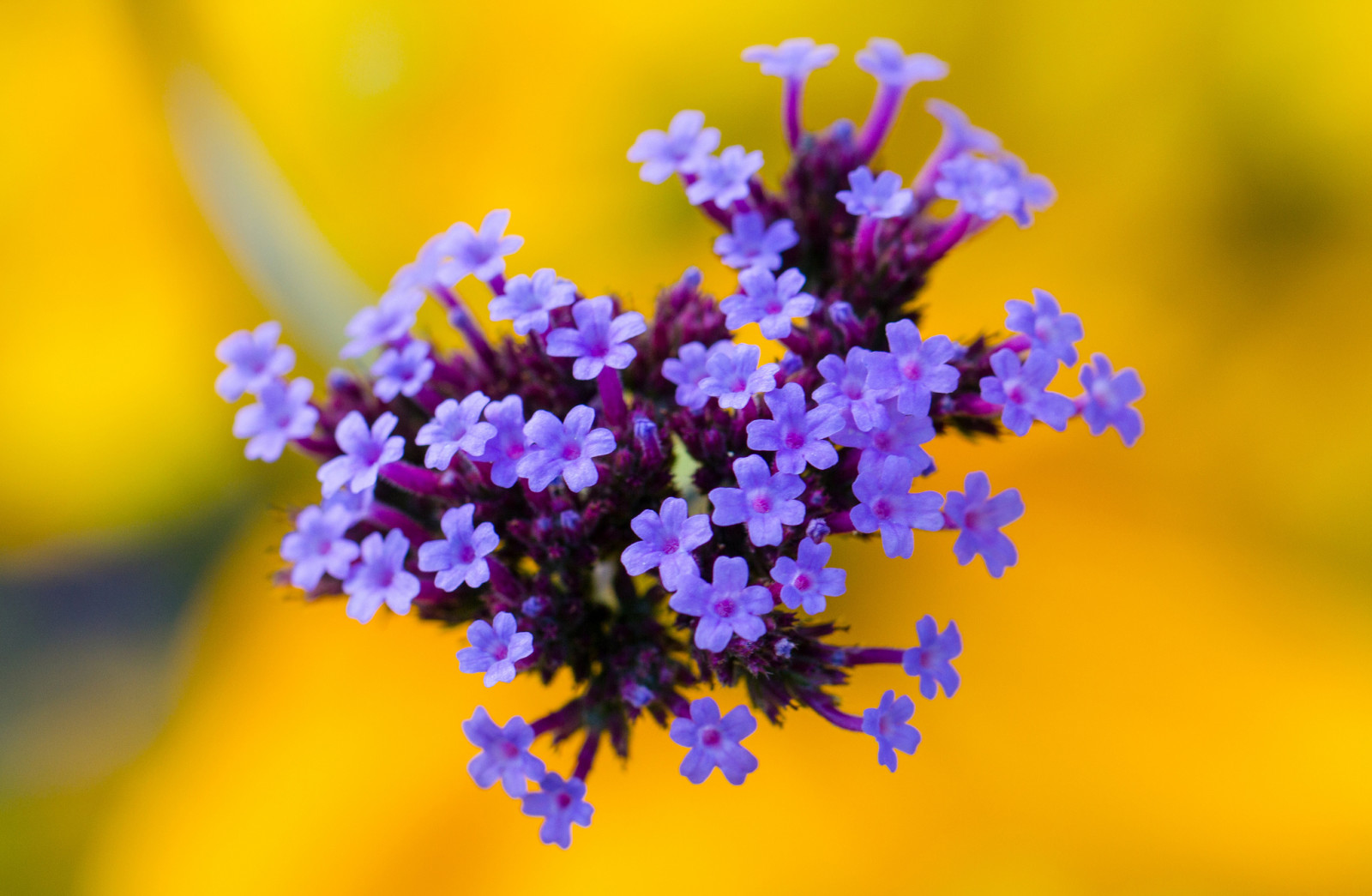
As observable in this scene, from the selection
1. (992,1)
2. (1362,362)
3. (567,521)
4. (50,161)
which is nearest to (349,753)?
(567,521)

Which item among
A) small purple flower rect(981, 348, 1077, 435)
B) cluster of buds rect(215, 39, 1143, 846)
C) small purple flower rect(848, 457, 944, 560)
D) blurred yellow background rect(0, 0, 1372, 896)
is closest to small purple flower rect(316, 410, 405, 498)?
cluster of buds rect(215, 39, 1143, 846)

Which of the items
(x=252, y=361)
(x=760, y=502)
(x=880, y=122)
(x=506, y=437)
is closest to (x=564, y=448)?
(x=506, y=437)

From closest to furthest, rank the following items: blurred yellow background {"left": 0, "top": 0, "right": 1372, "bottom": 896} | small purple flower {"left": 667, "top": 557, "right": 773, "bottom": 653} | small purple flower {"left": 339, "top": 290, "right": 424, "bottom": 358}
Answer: small purple flower {"left": 667, "top": 557, "right": 773, "bottom": 653} < small purple flower {"left": 339, "top": 290, "right": 424, "bottom": 358} < blurred yellow background {"left": 0, "top": 0, "right": 1372, "bottom": 896}

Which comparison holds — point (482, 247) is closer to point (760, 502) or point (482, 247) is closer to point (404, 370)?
point (404, 370)

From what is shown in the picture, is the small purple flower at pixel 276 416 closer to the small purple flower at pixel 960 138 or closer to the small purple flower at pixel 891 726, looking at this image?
the small purple flower at pixel 891 726

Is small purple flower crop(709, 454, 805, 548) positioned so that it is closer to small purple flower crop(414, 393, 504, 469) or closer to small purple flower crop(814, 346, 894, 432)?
small purple flower crop(814, 346, 894, 432)
